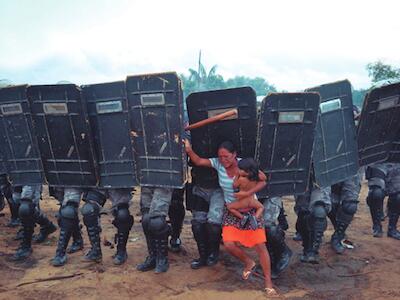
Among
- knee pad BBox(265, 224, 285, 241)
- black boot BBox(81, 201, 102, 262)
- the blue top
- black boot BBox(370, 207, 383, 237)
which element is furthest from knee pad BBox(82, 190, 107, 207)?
black boot BBox(370, 207, 383, 237)

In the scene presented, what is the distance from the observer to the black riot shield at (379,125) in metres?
5.25

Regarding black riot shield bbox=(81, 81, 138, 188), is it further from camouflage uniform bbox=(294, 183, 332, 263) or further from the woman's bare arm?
camouflage uniform bbox=(294, 183, 332, 263)

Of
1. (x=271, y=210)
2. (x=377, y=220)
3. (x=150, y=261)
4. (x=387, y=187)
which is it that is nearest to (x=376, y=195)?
(x=387, y=187)

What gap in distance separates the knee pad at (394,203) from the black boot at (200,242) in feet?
10.4

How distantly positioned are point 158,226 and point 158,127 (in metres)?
1.15

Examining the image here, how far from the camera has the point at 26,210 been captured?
17.9 ft

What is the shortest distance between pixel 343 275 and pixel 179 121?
2.74 meters

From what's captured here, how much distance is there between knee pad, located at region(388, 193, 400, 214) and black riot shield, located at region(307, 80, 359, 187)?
1577 mm

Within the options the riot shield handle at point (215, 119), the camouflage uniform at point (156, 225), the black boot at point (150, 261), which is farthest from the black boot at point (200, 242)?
the riot shield handle at point (215, 119)

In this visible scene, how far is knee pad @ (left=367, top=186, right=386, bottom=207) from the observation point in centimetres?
637

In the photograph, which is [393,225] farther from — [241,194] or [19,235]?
[19,235]

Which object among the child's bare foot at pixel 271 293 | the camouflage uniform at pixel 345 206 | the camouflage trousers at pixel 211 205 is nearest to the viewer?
the child's bare foot at pixel 271 293

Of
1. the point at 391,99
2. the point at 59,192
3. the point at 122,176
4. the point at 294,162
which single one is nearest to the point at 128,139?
the point at 122,176

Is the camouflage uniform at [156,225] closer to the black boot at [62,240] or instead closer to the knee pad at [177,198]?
the knee pad at [177,198]
